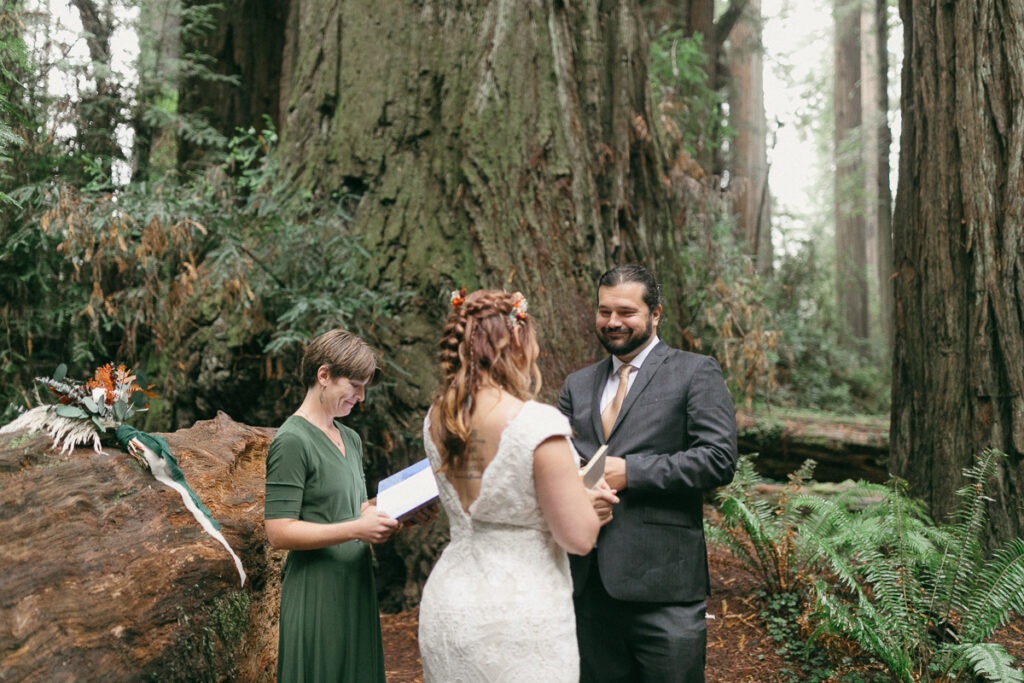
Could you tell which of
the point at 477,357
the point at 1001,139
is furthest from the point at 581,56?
the point at 477,357

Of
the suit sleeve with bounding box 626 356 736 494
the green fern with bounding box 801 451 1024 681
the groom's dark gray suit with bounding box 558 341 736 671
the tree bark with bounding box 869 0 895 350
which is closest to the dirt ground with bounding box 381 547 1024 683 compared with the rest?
the green fern with bounding box 801 451 1024 681

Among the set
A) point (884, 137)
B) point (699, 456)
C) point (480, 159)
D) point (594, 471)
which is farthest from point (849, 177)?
point (594, 471)

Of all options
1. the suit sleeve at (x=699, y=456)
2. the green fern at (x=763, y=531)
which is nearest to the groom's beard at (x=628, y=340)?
the suit sleeve at (x=699, y=456)

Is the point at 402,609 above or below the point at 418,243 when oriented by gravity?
below

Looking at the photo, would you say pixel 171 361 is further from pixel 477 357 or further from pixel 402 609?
pixel 477 357

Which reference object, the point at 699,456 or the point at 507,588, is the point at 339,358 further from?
the point at 699,456

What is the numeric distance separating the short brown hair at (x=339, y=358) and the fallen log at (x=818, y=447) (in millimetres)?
7937

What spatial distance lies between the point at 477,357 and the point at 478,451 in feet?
1.06

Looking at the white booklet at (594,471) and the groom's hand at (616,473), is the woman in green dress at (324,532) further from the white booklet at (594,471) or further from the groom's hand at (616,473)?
the groom's hand at (616,473)

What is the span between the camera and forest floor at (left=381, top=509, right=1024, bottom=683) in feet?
17.4

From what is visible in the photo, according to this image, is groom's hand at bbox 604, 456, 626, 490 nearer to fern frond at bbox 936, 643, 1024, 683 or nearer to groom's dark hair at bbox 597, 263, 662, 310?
groom's dark hair at bbox 597, 263, 662, 310

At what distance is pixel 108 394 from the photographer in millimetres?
3730

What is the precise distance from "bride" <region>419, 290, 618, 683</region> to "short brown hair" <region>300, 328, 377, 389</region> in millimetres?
573

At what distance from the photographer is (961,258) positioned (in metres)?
6.23
